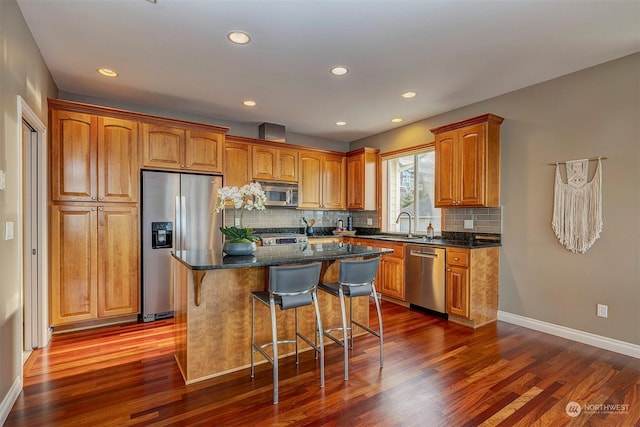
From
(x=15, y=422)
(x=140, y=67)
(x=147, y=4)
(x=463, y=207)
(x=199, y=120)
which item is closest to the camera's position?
(x=15, y=422)

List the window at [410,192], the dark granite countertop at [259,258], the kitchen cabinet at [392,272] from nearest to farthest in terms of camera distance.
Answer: the dark granite countertop at [259,258]
the kitchen cabinet at [392,272]
the window at [410,192]

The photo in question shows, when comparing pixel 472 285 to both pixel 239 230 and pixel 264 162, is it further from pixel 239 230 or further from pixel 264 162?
pixel 264 162

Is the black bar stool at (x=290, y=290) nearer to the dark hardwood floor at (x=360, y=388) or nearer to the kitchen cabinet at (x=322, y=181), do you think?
the dark hardwood floor at (x=360, y=388)

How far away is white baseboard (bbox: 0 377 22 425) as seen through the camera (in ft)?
6.26

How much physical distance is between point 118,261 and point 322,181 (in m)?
3.28

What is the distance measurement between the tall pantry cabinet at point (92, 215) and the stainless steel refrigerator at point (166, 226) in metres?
0.11

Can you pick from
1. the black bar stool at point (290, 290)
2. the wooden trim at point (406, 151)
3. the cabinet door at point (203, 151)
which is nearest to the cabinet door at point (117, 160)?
the cabinet door at point (203, 151)

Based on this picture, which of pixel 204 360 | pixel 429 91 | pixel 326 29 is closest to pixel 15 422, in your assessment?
pixel 204 360

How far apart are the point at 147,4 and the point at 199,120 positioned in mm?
2571

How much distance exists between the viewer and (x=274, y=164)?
5105 millimetres

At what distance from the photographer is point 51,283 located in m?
3.27

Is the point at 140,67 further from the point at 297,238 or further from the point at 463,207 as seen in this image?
the point at 463,207

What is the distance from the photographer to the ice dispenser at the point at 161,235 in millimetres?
3734

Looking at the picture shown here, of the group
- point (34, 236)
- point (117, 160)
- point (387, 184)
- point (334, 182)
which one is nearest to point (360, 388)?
point (34, 236)
